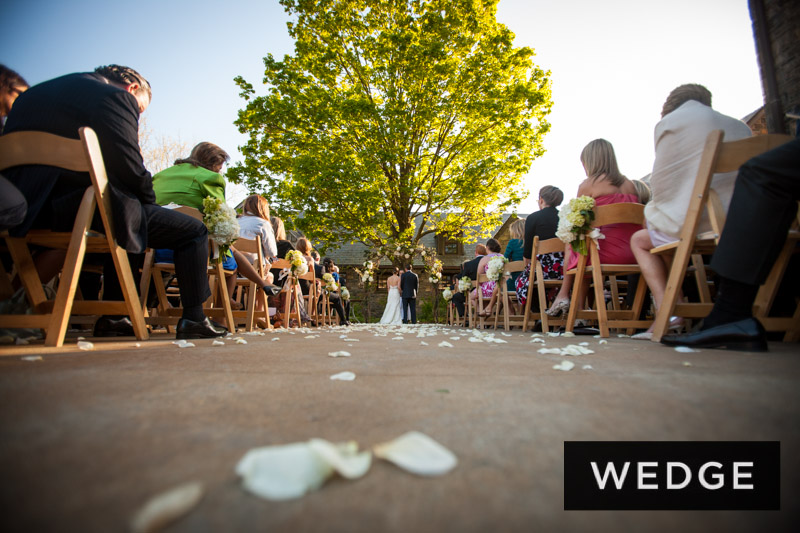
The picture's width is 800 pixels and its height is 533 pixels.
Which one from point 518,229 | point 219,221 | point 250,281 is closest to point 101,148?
point 219,221

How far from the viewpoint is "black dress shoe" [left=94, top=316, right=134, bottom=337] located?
3127 millimetres

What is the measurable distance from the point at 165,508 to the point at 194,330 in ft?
9.19

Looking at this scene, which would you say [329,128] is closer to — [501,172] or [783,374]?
[501,172]

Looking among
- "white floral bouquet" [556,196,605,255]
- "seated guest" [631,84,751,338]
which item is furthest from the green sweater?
"seated guest" [631,84,751,338]

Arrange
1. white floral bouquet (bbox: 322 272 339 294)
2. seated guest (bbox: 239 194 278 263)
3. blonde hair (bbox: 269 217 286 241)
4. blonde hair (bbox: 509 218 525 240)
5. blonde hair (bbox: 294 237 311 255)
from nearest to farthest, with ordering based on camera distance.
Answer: seated guest (bbox: 239 194 278 263)
blonde hair (bbox: 509 218 525 240)
blonde hair (bbox: 269 217 286 241)
blonde hair (bbox: 294 237 311 255)
white floral bouquet (bbox: 322 272 339 294)

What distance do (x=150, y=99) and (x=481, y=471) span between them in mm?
3394

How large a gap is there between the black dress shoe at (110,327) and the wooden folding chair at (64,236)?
71cm

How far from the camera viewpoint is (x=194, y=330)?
2912mm

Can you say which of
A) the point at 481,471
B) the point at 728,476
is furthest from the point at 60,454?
the point at 728,476

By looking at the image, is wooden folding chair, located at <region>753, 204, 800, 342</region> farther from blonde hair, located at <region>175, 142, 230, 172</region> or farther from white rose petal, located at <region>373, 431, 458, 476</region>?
blonde hair, located at <region>175, 142, 230, 172</region>

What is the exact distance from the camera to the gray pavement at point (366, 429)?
0.48 meters

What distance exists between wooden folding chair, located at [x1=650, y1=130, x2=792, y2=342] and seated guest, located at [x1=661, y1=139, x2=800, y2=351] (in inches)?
13.1

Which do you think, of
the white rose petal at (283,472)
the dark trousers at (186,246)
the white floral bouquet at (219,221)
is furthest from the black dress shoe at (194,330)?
the white rose petal at (283,472)

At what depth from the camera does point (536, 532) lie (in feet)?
1.51
